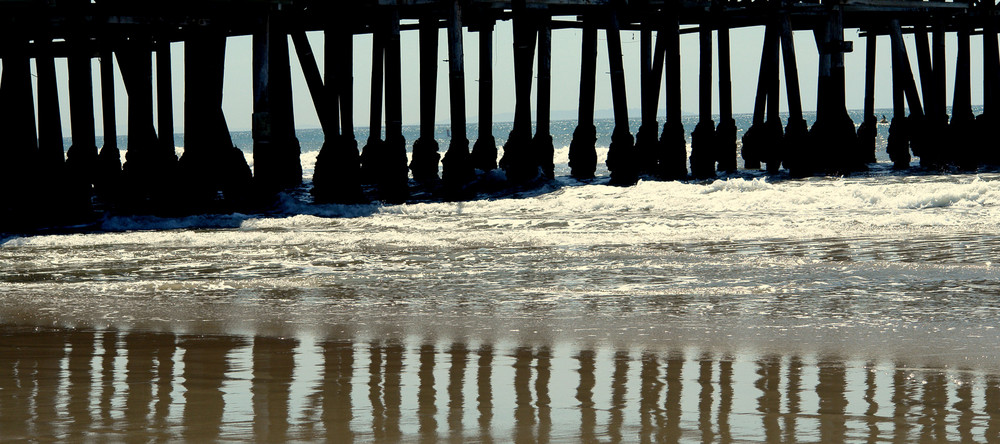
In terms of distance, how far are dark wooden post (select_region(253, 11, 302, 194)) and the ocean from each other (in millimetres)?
2983

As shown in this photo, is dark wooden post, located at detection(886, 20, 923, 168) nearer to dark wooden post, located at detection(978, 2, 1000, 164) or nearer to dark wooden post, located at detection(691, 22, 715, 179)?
dark wooden post, located at detection(978, 2, 1000, 164)

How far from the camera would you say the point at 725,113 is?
19.8 m

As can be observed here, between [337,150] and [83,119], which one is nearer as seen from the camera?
[83,119]

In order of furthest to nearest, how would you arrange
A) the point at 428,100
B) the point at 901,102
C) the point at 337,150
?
1. the point at 901,102
2. the point at 428,100
3. the point at 337,150

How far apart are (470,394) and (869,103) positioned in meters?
22.6

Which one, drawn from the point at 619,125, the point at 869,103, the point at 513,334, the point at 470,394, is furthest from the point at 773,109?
the point at 470,394

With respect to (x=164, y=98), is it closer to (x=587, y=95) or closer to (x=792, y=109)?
(x=587, y=95)

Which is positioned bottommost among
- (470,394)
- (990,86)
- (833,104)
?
(470,394)

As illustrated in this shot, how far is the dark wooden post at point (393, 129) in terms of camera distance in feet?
50.9

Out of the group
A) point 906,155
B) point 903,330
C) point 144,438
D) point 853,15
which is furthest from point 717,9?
point 144,438

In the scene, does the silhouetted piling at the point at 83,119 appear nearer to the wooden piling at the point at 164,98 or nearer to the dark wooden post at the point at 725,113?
the wooden piling at the point at 164,98

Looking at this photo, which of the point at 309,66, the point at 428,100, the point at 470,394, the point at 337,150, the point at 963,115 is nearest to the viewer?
the point at 470,394

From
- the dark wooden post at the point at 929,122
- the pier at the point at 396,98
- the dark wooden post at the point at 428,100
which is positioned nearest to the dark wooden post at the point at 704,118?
the pier at the point at 396,98

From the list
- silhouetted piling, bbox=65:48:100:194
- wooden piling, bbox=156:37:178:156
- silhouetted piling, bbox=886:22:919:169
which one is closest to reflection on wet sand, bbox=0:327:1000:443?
silhouetted piling, bbox=65:48:100:194
